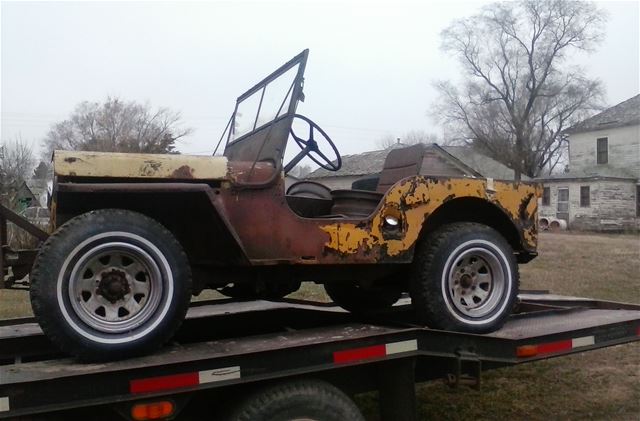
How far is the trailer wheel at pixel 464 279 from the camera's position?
12.9 ft

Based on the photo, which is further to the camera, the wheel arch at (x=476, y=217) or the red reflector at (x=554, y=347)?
the wheel arch at (x=476, y=217)

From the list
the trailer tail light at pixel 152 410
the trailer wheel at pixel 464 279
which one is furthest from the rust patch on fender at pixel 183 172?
the trailer wheel at pixel 464 279

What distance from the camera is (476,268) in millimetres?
4152

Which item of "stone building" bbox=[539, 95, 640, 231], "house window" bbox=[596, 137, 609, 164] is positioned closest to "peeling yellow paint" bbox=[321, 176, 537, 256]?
"stone building" bbox=[539, 95, 640, 231]

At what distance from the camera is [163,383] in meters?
2.86

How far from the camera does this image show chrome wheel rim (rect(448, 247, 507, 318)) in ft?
13.2

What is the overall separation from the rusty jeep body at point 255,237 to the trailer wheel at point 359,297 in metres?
0.03

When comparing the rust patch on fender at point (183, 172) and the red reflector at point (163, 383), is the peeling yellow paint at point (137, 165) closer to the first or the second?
the rust patch on fender at point (183, 172)

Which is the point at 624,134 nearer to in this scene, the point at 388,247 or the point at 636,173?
the point at 636,173

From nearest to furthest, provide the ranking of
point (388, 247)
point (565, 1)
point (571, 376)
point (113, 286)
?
1. point (113, 286)
2. point (388, 247)
3. point (571, 376)
4. point (565, 1)

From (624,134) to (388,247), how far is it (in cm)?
3312

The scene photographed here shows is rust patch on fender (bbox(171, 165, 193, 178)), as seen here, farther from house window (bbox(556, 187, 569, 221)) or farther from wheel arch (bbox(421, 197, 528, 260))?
house window (bbox(556, 187, 569, 221))

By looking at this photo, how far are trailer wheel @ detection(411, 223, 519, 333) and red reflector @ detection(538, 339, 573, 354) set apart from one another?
30cm

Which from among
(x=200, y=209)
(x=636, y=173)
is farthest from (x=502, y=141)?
(x=200, y=209)
